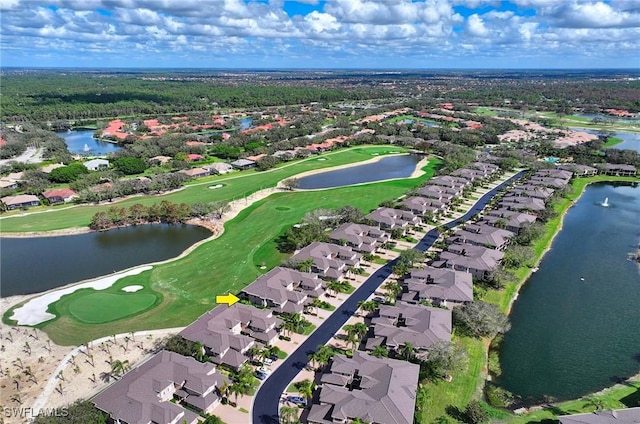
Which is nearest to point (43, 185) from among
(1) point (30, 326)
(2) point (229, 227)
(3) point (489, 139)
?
(2) point (229, 227)

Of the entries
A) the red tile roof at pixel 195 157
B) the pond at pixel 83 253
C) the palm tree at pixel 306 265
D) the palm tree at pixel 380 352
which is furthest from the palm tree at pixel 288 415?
the red tile roof at pixel 195 157

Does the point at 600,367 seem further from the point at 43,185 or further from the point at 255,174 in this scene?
the point at 43,185

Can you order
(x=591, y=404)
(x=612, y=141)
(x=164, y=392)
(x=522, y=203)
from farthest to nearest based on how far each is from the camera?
(x=612, y=141)
(x=522, y=203)
(x=591, y=404)
(x=164, y=392)

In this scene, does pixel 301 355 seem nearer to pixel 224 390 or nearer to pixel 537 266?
pixel 224 390

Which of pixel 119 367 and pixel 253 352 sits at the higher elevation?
pixel 253 352

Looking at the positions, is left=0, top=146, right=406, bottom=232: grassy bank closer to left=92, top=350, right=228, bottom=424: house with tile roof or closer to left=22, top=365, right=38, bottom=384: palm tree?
left=22, top=365, right=38, bottom=384: palm tree

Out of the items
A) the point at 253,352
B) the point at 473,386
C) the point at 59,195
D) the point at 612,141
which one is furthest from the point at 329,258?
the point at 612,141

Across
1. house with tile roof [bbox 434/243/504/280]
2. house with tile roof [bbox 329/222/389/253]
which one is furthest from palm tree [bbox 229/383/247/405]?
house with tile roof [bbox 434/243/504/280]
